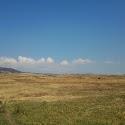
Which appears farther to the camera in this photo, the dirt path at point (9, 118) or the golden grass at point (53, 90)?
the golden grass at point (53, 90)

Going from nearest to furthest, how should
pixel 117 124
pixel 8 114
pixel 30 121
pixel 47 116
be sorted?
pixel 117 124 < pixel 30 121 < pixel 47 116 < pixel 8 114

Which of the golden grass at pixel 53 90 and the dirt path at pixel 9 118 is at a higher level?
the golden grass at pixel 53 90

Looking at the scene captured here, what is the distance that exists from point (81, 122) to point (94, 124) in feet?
4.13

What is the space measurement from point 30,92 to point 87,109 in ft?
88.5

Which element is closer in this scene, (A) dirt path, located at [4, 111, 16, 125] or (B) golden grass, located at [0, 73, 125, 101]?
(A) dirt path, located at [4, 111, 16, 125]

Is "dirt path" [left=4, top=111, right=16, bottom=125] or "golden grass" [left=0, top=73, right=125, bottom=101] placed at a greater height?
"golden grass" [left=0, top=73, right=125, bottom=101]

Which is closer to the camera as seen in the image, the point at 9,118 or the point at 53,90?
the point at 9,118

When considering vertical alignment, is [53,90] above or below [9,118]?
above

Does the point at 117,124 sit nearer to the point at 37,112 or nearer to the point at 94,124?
the point at 94,124

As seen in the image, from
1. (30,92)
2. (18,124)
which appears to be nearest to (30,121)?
(18,124)

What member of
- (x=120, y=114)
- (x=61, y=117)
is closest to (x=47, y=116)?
(x=61, y=117)

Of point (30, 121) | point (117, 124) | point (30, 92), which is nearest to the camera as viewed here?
point (117, 124)

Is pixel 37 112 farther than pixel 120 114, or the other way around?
pixel 37 112

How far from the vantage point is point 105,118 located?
1190 inches
